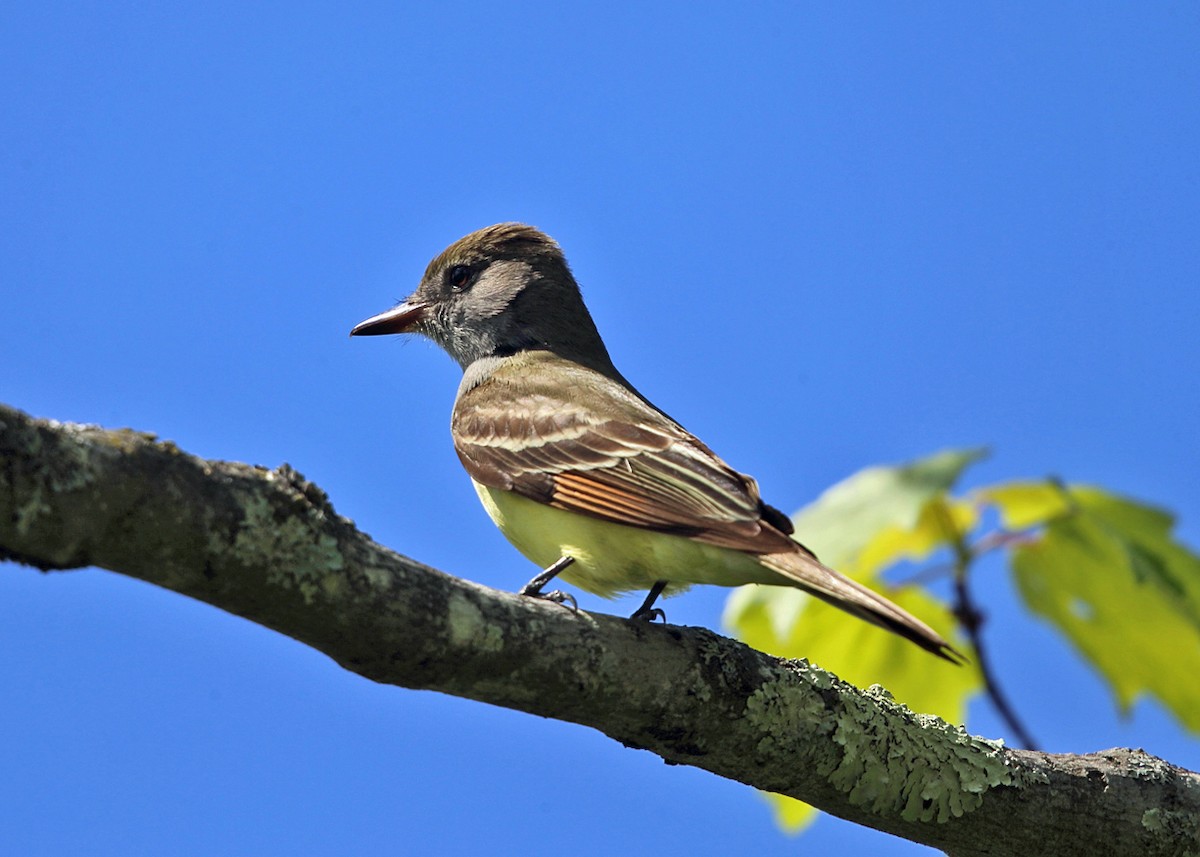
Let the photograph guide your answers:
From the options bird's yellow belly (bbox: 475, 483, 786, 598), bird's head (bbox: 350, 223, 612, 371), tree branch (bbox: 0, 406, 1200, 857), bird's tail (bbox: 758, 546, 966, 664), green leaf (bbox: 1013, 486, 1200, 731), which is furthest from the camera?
bird's head (bbox: 350, 223, 612, 371)

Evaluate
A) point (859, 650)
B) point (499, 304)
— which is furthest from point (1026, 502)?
point (499, 304)

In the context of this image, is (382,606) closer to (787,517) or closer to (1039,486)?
(787,517)

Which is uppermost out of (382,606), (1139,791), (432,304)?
(432,304)

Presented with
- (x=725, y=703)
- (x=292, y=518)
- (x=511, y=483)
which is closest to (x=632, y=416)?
(x=511, y=483)

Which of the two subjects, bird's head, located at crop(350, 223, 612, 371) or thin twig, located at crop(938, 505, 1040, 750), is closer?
thin twig, located at crop(938, 505, 1040, 750)

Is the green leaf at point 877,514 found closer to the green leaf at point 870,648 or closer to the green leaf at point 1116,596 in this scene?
the green leaf at point 870,648

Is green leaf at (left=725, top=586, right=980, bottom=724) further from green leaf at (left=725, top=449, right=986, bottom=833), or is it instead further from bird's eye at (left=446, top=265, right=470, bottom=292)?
bird's eye at (left=446, top=265, right=470, bottom=292)

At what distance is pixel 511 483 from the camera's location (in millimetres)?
5613

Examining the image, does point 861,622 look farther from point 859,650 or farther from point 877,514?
point 877,514

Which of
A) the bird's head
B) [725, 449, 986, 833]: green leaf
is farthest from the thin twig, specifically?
the bird's head

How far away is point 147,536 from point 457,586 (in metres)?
0.92

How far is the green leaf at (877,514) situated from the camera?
4562 mm

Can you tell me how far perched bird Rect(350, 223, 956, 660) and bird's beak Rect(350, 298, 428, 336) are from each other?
0.31 metres

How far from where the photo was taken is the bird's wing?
4848mm
